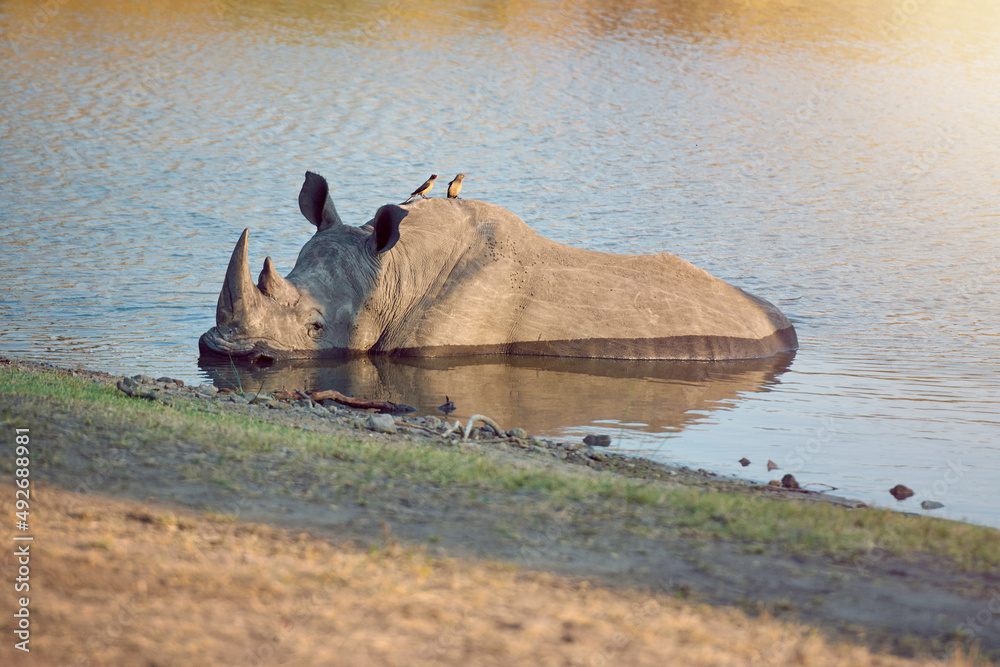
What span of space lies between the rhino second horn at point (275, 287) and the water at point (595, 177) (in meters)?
0.80

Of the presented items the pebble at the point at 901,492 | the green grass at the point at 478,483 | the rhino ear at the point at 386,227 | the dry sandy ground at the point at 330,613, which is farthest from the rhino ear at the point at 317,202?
the dry sandy ground at the point at 330,613

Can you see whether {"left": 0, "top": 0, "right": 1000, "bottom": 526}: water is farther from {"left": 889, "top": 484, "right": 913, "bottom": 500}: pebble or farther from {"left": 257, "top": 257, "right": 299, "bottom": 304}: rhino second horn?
{"left": 257, "top": 257, "right": 299, "bottom": 304}: rhino second horn

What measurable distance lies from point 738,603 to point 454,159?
18.9 m

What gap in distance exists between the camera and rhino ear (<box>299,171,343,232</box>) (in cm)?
1092

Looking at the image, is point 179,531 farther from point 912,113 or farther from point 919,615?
point 912,113

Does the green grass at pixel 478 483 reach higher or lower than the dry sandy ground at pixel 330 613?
higher

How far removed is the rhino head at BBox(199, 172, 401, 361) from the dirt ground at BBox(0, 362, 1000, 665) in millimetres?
5280

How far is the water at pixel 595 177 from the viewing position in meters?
9.45

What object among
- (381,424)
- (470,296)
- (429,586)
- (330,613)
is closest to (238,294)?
(470,296)

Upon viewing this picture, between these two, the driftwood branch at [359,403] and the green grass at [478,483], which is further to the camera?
the driftwood branch at [359,403]

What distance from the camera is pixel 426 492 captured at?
5023mm

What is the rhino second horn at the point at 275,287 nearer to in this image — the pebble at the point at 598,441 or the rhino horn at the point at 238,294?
the rhino horn at the point at 238,294

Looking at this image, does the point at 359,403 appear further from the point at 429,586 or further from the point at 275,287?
the point at 429,586

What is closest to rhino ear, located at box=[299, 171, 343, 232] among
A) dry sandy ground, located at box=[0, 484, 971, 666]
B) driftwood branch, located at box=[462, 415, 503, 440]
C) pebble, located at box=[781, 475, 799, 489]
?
driftwood branch, located at box=[462, 415, 503, 440]
